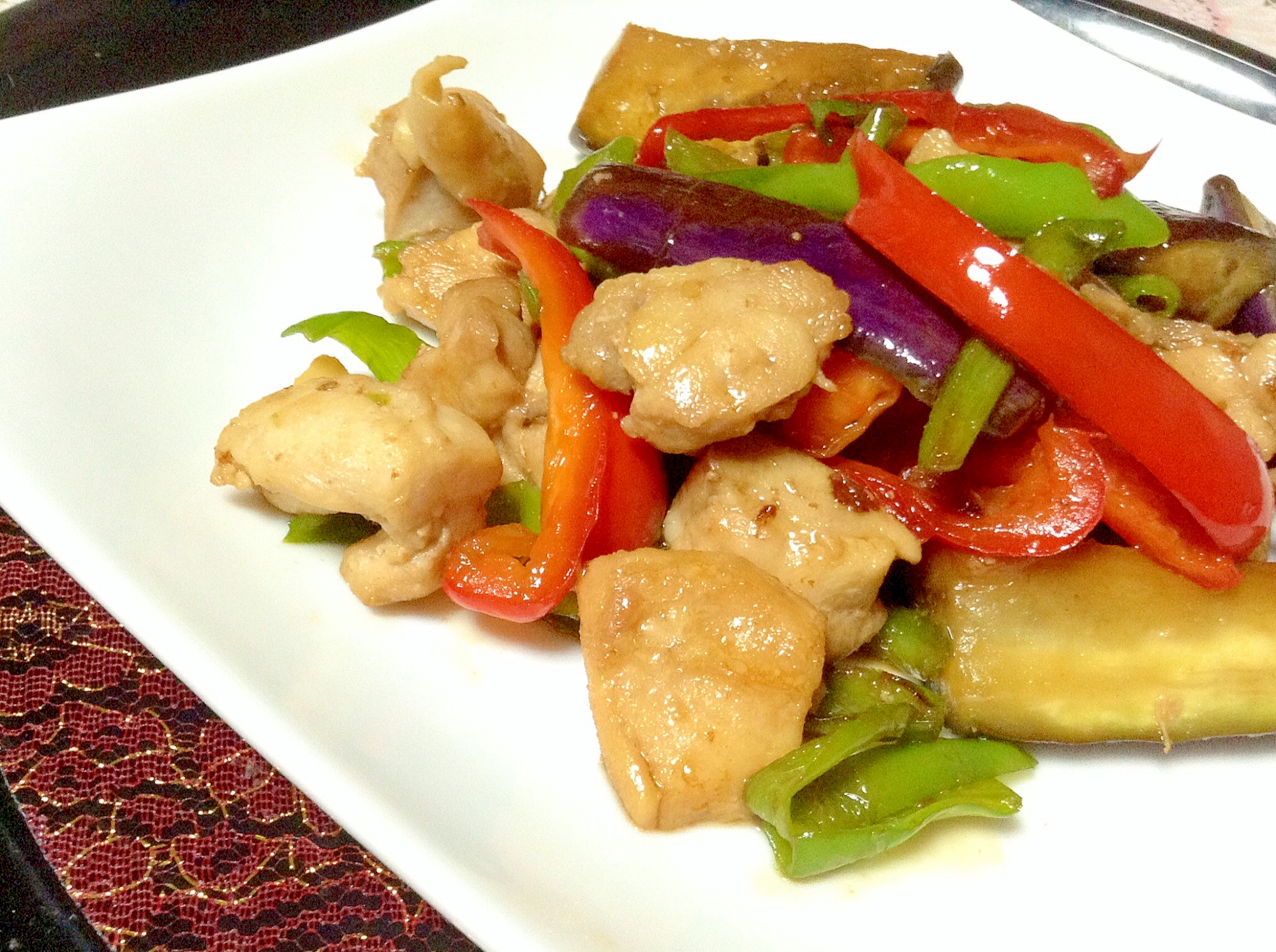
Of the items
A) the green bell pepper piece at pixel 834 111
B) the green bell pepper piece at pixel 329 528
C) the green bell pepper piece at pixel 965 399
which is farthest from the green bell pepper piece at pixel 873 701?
the green bell pepper piece at pixel 834 111

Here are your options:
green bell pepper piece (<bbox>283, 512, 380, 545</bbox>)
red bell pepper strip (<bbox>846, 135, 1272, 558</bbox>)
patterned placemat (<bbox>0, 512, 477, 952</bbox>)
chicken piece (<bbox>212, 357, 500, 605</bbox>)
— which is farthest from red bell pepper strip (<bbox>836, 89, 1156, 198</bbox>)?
patterned placemat (<bbox>0, 512, 477, 952</bbox>)

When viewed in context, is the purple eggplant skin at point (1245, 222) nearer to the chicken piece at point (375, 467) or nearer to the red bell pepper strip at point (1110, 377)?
the red bell pepper strip at point (1110, 377)

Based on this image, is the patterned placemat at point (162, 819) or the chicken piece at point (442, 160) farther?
the chicken piece at point (442, 160)

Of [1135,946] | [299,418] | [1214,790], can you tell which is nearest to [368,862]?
[299,418]

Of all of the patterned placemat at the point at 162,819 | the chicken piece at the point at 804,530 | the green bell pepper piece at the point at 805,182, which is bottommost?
the patterned placemat at the point at 162,819

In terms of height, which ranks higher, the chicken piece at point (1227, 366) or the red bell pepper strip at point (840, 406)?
the chicken piece at point (1227, 366)

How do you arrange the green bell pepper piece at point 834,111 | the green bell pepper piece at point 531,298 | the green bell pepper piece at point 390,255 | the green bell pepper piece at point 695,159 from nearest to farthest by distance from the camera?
the green bell pepper piece at point 531,298 → the green bell pepper piece at point 695,159 → the green bell pepper piece at point 834,111 → the green bell pepper piece at point 390,255
